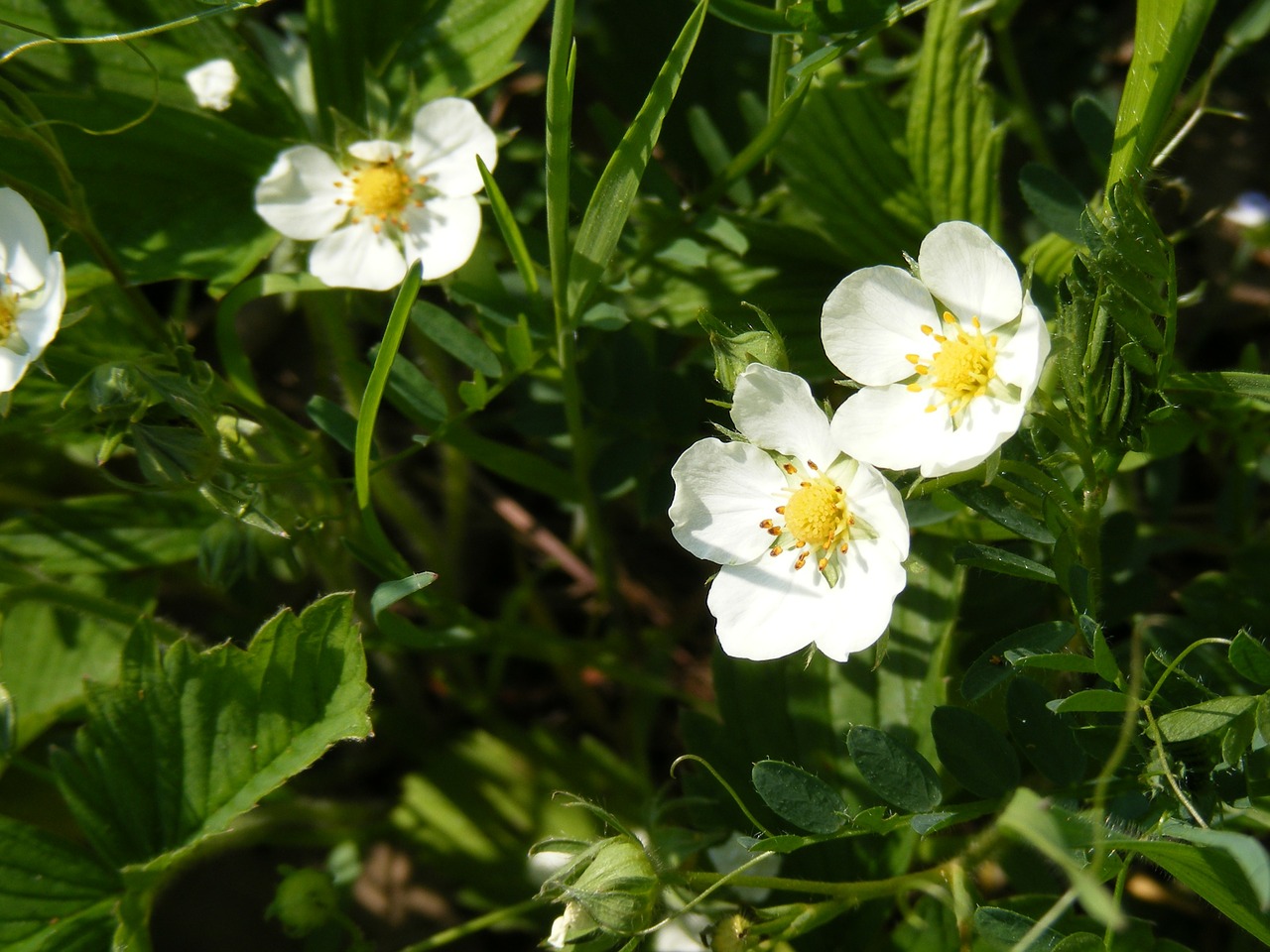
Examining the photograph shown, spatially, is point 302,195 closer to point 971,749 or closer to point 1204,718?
point 971,749

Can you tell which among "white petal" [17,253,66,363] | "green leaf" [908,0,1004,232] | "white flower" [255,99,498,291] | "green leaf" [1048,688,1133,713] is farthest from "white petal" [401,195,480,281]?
"green leaf" [1048,688,1133,713]

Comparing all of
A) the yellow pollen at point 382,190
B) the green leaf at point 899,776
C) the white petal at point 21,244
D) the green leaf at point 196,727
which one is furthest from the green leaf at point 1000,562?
the white petal at point 21,244

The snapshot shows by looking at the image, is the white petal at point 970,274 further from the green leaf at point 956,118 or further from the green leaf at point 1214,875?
the green leaf at point 1214,875

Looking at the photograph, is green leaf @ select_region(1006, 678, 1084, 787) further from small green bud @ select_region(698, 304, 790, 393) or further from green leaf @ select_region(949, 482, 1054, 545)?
small green bud @ select_region(698, 304, 790, 393)

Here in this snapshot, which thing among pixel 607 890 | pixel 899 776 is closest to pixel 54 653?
pixel 607 890

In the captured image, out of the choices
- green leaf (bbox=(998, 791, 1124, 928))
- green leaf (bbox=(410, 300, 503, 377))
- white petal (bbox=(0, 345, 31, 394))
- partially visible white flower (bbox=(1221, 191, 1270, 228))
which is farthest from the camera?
partially visible white flower (bbox=(1221, 191, 1270, 228))

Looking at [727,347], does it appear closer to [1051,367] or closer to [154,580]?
[1051,367]
